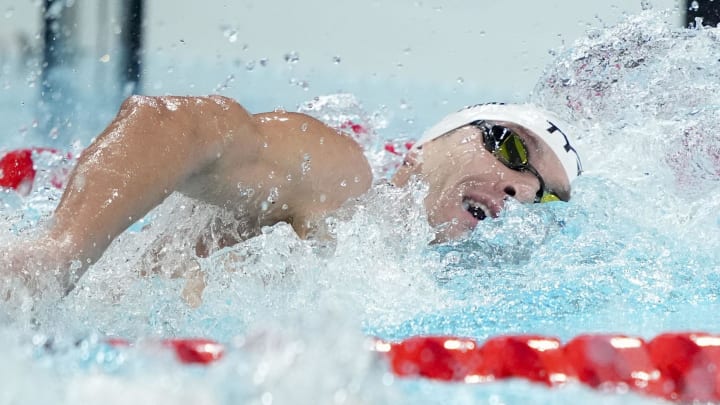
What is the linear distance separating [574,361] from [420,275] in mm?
636

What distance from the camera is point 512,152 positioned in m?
1.96

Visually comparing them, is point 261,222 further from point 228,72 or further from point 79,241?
point 228,72

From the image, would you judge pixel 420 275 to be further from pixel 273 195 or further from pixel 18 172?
pixel 18 172

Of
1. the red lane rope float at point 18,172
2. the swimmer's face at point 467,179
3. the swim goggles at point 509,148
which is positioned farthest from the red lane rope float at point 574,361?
Answer: the red lane rope float at point 18,172

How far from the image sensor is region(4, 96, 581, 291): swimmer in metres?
1.17

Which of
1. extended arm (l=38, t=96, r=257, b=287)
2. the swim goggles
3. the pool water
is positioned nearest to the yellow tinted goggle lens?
the swim goggles

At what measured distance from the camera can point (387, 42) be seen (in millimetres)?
4594

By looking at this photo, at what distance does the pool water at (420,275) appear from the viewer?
2.77 feet

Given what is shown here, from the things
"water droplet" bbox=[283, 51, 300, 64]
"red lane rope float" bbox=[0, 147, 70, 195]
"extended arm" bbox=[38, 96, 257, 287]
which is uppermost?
"extended arm" bbox=[38, 96, 257, 287]

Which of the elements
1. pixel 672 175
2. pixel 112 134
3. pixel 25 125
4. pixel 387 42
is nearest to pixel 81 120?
pixel 25 125

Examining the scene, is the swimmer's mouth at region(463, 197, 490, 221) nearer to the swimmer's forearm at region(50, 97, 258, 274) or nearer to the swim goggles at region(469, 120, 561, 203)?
the swim goggles at region(469, 120, 561, 203)

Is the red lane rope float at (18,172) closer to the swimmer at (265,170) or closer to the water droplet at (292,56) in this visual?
the swimmer at (265,170)

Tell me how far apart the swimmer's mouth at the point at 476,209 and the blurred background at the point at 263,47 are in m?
2.44

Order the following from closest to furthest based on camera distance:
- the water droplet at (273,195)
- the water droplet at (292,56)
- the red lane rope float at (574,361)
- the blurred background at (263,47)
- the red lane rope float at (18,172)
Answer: the red lane rope float at (574,361), the water droplet at (273,195), the red lane rope float at (18,172), the blurred background at (263,47), the water droplet at (292,56)
